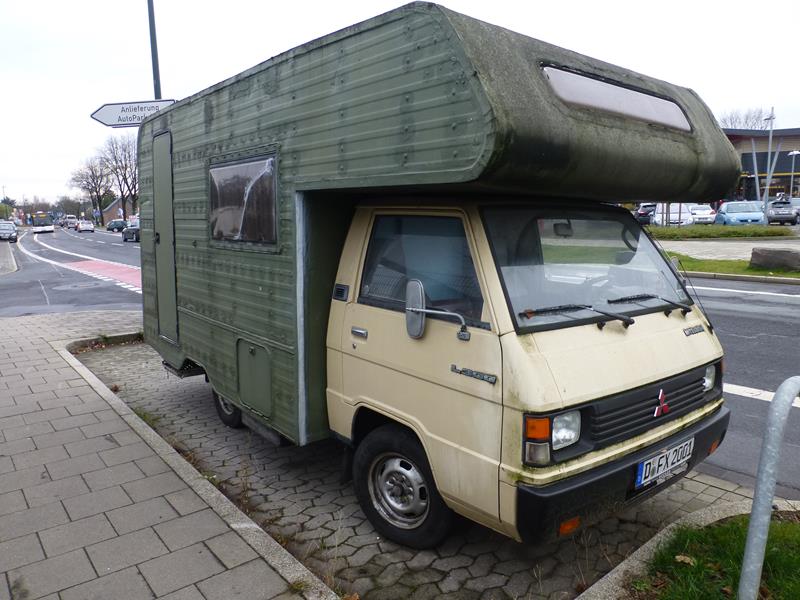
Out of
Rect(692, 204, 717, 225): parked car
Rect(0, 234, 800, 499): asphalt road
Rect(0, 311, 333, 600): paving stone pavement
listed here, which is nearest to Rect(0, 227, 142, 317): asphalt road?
Rect(0, 234, 800, 499): asphalt road

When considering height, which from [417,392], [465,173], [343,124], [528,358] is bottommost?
[417,392]

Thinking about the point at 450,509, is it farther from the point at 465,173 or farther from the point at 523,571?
the point at 465,173

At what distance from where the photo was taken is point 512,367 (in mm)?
2701

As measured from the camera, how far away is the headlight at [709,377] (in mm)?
3523

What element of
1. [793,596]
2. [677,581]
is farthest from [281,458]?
[793,596]

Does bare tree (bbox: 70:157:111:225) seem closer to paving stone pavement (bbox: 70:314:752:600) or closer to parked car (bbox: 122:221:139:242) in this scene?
parked car (bbox: 122:221:139:242)

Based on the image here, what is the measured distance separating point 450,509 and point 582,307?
1296mm

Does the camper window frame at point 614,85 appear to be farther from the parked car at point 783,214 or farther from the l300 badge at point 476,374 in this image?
the parked car at point 783,214

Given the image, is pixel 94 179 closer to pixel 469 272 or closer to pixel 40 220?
pixel 40 220

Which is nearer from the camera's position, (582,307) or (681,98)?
(582,307)

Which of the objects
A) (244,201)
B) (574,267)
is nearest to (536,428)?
(574,267)

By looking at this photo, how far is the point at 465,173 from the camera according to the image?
102 inches

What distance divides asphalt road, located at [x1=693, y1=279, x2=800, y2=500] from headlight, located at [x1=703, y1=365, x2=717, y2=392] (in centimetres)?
39

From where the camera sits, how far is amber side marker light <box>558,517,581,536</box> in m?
2.75
